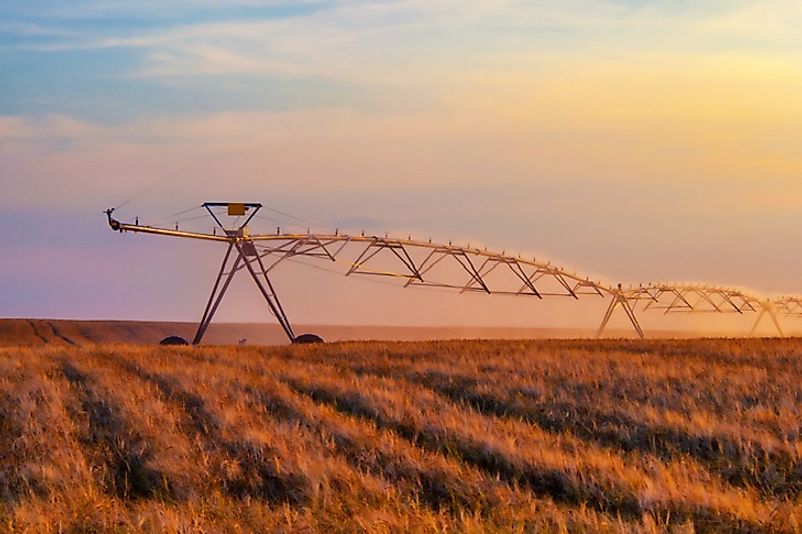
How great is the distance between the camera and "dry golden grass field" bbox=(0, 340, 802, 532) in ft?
42.9

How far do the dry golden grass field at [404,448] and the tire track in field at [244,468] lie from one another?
0.13ft

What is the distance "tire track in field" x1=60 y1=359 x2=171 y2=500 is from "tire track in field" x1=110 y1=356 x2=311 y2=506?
3.37ft

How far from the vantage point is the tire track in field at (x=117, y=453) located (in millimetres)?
15508

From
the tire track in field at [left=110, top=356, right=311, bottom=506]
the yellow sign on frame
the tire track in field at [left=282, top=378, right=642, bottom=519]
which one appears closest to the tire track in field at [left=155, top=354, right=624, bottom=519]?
the tire track in field at [left=282, top=378, right=642, bottom=519]

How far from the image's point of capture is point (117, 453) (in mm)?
17625

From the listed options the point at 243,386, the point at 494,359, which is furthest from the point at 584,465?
the point at 494,359

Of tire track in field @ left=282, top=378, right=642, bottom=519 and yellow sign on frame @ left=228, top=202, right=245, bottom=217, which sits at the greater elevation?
yellow sign on frame @ left=228, top=202, right=245, bottom=217

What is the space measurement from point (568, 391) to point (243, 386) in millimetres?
7963

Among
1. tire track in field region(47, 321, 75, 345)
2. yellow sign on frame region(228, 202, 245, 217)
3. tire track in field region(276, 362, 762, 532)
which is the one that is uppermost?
yellow sign on frame region(228, 202, 245, 217)

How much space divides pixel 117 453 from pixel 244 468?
279 centimetres

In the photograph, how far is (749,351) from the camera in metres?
37.2

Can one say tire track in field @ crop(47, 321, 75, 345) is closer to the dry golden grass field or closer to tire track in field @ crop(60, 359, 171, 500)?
the dry golden grass field

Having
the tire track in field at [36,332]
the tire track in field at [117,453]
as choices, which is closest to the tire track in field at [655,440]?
the tire track in field at [117,453]

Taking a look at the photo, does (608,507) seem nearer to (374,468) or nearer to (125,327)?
(374,468)
